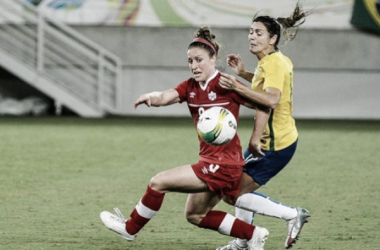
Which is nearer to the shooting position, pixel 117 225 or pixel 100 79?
pixel 117 225

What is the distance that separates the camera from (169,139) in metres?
14.0

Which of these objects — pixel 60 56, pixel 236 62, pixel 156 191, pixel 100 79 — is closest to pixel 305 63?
pixel 100 79

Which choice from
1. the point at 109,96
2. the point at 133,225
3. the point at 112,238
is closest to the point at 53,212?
the point at 112,238

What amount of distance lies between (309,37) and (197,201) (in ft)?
46.7

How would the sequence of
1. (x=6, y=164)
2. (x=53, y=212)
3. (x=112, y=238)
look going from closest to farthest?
(x=112, y=238), (x=53, y=212), (x=6, y=164)

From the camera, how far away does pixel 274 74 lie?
5.49 metres

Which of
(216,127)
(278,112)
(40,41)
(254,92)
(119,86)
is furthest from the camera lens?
(119,86)

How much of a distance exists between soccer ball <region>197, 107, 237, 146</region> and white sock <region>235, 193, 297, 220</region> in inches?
26.5

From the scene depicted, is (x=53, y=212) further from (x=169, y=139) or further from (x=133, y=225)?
(x=169, y=139)

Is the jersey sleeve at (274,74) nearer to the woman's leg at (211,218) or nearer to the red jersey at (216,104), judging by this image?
the red jersey at (216,104)

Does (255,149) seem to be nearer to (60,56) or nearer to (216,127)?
(216,127)

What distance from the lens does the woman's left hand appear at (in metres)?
5.21

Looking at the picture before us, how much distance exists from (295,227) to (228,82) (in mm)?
1130

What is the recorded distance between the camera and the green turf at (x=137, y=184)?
6.26 metres
